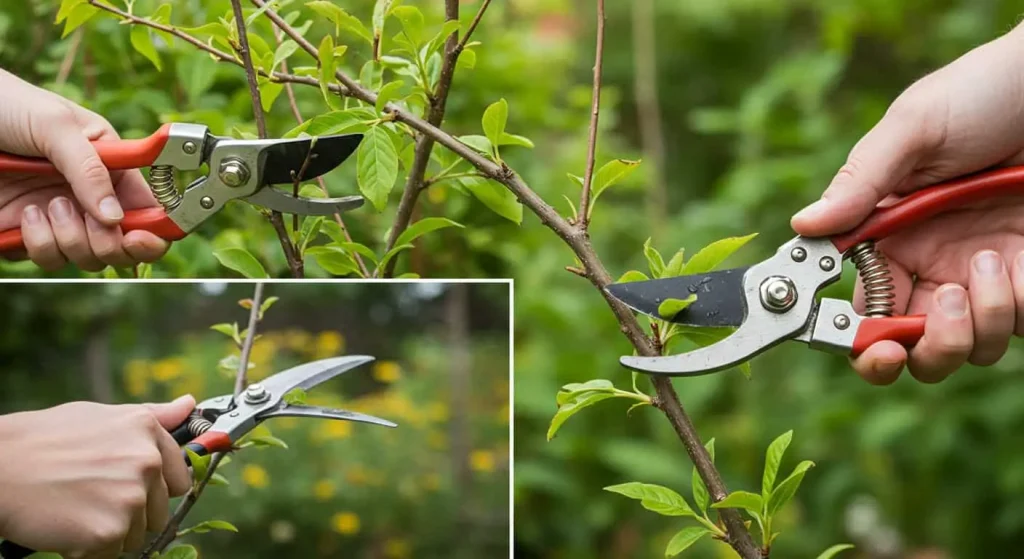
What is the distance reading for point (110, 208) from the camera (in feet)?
4.29

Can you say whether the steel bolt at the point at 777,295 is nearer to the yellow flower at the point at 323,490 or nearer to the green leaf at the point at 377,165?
the green leaf at the point at 377,165

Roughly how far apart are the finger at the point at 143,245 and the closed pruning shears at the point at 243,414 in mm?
195

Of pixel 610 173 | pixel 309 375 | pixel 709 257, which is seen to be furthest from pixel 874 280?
pixel 309 375

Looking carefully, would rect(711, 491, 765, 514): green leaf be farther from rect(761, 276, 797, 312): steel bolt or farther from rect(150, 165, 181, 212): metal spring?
rect(150, 165, 181, 212): metal spring

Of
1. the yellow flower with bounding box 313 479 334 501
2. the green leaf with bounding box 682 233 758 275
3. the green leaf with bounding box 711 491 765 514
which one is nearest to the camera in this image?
the green leaf with bounding box 711 491 765 514

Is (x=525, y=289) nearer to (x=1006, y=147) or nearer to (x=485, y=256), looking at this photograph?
(x=485, y=256)

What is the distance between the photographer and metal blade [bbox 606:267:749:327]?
1190mm

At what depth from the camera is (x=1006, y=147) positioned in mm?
1421

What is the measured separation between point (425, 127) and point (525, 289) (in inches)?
72.0

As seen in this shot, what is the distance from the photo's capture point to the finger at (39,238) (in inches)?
53.1

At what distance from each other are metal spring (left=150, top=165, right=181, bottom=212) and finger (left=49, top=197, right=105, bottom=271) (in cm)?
10

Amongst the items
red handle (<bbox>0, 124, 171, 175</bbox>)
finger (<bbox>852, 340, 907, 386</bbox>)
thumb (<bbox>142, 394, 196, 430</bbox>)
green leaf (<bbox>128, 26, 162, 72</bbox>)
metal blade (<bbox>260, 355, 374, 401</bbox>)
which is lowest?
thumb (<bbox>142, 394, 196, 430</bbox>)

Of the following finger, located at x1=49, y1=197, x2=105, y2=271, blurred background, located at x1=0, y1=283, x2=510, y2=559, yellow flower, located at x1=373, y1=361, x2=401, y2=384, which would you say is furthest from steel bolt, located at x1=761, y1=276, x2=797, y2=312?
yellow flower, located at x1=373, y1=361, x2=401, y2=384

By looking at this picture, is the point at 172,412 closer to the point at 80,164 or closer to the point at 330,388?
the point at 80,164
